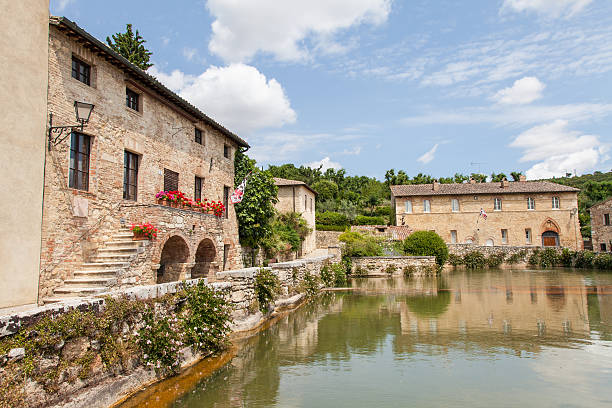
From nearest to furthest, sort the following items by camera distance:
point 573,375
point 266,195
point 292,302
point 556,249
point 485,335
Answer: point 573,375 → point 485,335 → point 292,302 → point 266,195 → point 556,249

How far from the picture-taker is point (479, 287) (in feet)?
66.8

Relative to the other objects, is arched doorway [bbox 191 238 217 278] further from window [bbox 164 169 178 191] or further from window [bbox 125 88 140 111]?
window [bbox 125 88 140 111]

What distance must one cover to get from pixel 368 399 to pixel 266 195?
1421cm

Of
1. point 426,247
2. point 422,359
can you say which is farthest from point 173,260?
point 426,247

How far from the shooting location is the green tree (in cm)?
2755

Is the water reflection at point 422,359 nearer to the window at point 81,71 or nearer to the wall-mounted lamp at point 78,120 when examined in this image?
the wall-mounted lamp at point 78,120

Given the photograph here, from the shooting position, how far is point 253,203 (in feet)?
63.5

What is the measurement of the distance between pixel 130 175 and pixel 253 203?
7.66 meters

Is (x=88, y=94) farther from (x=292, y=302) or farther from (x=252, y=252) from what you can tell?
(x=252, y=252)

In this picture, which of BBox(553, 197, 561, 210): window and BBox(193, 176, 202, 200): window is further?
BBox(553, 197, 561, 210): window

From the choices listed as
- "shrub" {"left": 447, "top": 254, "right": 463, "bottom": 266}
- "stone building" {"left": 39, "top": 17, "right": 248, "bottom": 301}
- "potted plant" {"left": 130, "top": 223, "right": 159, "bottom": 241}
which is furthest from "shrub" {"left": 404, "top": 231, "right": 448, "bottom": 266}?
"potted plant" {"left": 130, "top": 223, "right": 159, "bottom": 241}

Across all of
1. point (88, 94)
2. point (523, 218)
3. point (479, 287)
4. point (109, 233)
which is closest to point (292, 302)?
point (109, 233)

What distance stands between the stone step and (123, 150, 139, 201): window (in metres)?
3.39

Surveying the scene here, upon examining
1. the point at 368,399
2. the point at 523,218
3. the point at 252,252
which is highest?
the point at 523,218
